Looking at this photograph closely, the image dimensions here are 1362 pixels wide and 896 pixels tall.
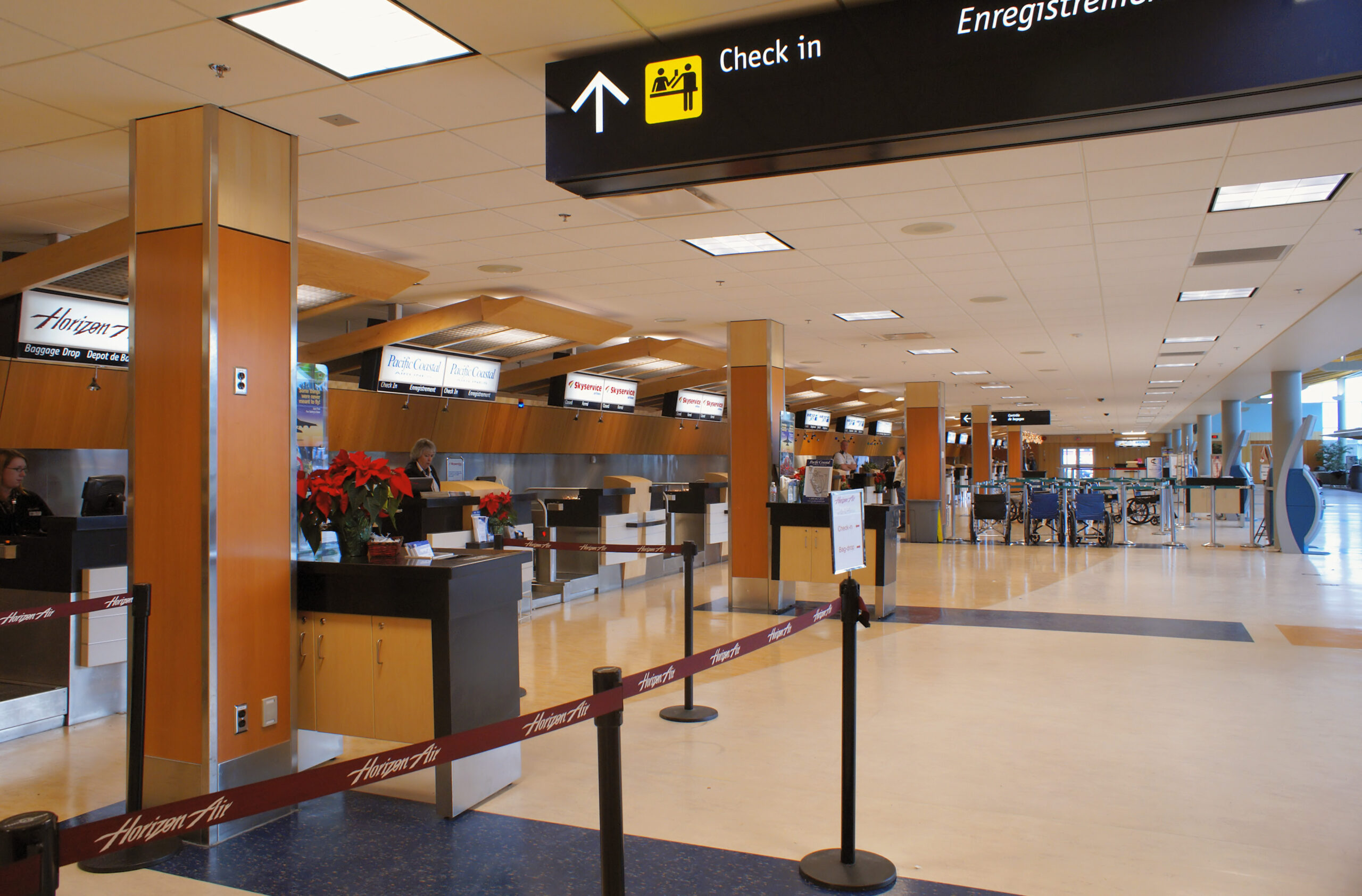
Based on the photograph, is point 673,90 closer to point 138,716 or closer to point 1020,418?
point 138,716

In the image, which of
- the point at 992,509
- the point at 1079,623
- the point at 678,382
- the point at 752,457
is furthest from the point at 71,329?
the point at 992,509

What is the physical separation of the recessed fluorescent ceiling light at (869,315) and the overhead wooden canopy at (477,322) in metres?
2.52

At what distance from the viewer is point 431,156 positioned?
4578 mm

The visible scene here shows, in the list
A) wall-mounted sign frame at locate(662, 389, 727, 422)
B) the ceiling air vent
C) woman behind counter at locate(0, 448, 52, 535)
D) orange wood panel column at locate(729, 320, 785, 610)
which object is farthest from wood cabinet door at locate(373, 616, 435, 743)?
wall-mounted sign frame at locate(662, 389, 727, 422)

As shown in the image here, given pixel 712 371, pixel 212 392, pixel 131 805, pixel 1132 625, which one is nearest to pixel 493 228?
pixel 212 392

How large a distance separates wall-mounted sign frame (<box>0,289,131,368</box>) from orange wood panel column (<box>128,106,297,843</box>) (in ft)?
9.90

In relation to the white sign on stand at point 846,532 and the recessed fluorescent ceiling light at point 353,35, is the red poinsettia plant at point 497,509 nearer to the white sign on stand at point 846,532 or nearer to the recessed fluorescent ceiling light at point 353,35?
the white sign on stand at point 846,532

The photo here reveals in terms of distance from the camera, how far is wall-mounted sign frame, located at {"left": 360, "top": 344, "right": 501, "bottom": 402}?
29.7ft

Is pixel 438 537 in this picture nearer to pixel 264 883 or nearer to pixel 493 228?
pixel 493 228

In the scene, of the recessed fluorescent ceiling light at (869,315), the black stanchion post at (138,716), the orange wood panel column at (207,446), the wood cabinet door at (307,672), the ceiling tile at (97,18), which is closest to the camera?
the ceiling tile at (97,18)

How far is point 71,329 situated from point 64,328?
2.2 inches

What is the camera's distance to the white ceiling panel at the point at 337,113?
3.82 metres

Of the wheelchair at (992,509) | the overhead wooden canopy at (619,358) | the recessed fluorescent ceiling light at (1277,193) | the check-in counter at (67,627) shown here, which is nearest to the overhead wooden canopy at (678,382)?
the overhead wooden canopy at (619,358)

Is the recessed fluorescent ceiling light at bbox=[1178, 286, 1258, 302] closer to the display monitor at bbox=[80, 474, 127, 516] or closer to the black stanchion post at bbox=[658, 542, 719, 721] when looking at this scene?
the black stanchion post at bbox=[658, 542, 719, 721]
